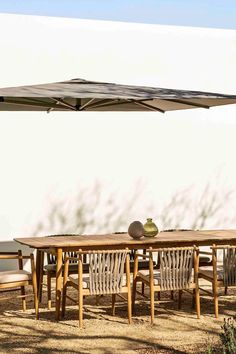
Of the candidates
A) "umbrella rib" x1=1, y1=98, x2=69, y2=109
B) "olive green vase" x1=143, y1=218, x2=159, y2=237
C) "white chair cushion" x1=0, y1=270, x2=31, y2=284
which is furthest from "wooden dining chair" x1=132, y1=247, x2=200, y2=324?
"umbrella rib" x1=1, y1=98, x2=69, y2=109

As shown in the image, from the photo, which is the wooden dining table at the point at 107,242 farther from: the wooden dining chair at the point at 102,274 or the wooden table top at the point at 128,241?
the wooden dining chair at the point at 102,274

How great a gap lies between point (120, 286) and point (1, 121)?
434 centimetres

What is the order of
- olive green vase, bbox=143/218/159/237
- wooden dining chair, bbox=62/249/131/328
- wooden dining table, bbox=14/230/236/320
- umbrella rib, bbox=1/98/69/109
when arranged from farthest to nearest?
olive green vase, bbox=143/218/159/237
umbrella rib, bbox=1/98/69/109
wooden dining table, bbox=14/230/236/320
wooden dining chair, bbox=62/249/131/328

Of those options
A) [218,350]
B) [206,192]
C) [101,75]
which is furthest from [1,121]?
[218,350]

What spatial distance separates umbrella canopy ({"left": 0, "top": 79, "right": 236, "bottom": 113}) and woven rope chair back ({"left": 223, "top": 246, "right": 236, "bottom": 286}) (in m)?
1.46

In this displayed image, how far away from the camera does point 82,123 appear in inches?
422

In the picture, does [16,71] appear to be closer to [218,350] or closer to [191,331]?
[191,331]

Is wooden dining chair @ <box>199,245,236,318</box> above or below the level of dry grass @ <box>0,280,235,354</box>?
above

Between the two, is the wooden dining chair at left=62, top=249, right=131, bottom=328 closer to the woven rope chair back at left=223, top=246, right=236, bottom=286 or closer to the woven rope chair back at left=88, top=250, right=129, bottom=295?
the woven rope chair back at left=88, top=250, right=129, bottom=295

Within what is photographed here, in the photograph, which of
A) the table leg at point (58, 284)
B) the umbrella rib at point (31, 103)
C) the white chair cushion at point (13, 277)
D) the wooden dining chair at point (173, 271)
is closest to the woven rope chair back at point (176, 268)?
the wooden dining chair at point (173, 271)

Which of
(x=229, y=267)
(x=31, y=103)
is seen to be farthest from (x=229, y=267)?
(x=31, y=103)

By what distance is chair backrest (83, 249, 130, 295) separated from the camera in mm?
6629

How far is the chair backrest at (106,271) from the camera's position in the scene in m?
6.63

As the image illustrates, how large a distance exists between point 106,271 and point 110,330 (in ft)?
1.71
